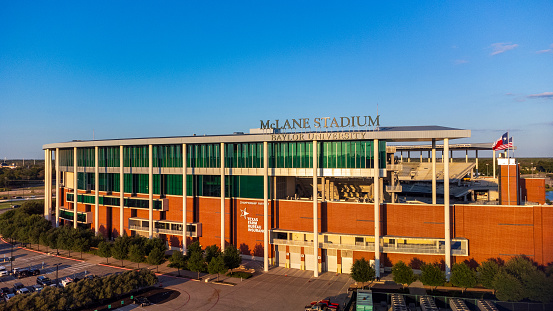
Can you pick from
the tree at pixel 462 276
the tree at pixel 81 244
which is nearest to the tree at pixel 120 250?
the tree at pixel 81 244

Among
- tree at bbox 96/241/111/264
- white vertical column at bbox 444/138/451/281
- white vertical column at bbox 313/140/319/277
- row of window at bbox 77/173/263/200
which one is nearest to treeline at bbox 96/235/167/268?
tree at bbox 96/241/111/264

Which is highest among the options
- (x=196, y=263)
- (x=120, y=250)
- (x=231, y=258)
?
(x=231, y=258)

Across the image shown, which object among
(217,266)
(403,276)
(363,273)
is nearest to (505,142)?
(403,276)

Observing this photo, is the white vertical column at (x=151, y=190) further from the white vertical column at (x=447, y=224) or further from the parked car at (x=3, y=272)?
the white vertical column at (x=447, y=224)

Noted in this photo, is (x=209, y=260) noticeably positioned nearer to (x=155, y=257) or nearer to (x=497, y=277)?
(x=155, y=257)

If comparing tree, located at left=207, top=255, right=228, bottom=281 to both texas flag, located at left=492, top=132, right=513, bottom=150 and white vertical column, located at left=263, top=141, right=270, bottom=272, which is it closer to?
white vertical column, located at left=263, top=141, right=270, bottom=272

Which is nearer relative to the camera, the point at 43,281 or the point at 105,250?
the point at 43,281

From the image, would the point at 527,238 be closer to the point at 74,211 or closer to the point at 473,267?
the point at 473,267
